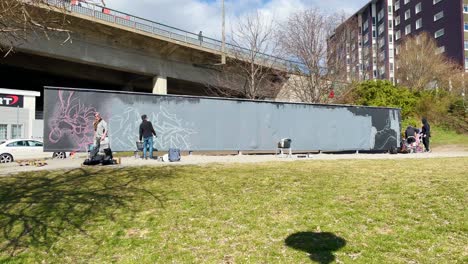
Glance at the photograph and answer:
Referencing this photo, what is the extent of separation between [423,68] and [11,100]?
37.2 metres

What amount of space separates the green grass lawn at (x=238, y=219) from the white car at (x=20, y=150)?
11.2m

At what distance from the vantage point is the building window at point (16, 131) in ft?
93.2

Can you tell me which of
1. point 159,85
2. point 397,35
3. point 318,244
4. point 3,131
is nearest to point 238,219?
point 318,244

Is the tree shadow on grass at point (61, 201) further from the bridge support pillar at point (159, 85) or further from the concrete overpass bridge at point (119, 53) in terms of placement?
the bridge support pillar at point (159, 85)

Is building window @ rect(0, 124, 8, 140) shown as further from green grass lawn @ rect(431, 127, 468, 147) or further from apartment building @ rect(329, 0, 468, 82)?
green grass lawn @ rect(431, 127, 468, 147)

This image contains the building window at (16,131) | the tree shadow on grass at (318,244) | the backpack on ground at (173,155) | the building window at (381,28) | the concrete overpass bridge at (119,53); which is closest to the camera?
the tree shadow on grass at (318,244)

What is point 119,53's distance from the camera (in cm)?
2638

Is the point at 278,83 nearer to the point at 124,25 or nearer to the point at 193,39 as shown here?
the point at 193,39

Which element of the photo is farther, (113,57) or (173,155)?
(113,57)

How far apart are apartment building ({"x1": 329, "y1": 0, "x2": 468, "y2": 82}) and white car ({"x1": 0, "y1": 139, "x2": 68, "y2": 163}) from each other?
21.5 meters

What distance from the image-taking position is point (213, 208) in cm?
623

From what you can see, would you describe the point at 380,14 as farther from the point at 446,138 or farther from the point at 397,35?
the point at 446,138

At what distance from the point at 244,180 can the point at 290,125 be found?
9.73m

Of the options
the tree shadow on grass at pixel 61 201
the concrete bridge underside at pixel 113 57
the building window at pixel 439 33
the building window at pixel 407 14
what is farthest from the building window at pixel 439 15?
the tree shadow on grass at pixel 61 201
